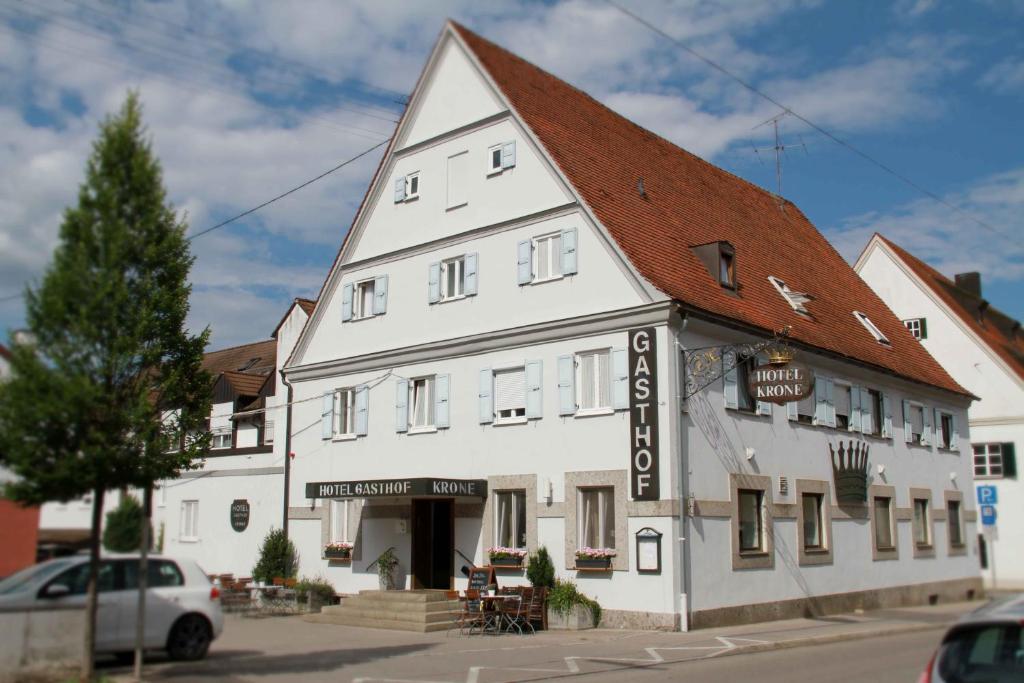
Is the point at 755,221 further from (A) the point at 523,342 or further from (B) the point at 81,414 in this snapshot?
(B) the point at 81,414

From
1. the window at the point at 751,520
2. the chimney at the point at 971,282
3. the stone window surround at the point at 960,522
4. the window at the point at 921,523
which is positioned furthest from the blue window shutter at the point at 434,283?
the chimney at the point at 971,282

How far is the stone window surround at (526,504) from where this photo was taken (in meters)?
21.1

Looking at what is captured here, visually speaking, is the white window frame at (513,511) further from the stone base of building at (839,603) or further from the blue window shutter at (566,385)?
the stone base of building at (839,603)

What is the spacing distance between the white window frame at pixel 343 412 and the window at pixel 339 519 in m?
1.69

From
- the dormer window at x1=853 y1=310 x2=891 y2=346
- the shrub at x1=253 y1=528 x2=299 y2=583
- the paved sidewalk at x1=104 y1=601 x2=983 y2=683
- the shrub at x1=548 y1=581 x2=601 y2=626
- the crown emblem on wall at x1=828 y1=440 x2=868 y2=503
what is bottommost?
the paved sidewalk at x1=104 y1=601 x2=983 y2=683

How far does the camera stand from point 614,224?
69.6ft

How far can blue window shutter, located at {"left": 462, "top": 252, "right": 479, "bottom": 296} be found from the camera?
23562 millimetres

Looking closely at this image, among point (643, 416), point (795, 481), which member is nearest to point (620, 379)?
point (643, 416)

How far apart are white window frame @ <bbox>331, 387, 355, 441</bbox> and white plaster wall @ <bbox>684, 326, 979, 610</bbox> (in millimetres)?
9921

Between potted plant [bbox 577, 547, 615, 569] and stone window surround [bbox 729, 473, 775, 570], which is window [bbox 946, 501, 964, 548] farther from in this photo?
potted plant [bbox 577, 547, 615, 569]

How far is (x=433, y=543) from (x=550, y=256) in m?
7.31

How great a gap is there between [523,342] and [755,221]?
35.2ft

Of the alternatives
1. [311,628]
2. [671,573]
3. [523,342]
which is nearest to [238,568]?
[311,628]

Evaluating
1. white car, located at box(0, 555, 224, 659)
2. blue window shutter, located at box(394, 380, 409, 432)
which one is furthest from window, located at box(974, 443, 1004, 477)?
white car, located at box(0, 555, 224, 659)
